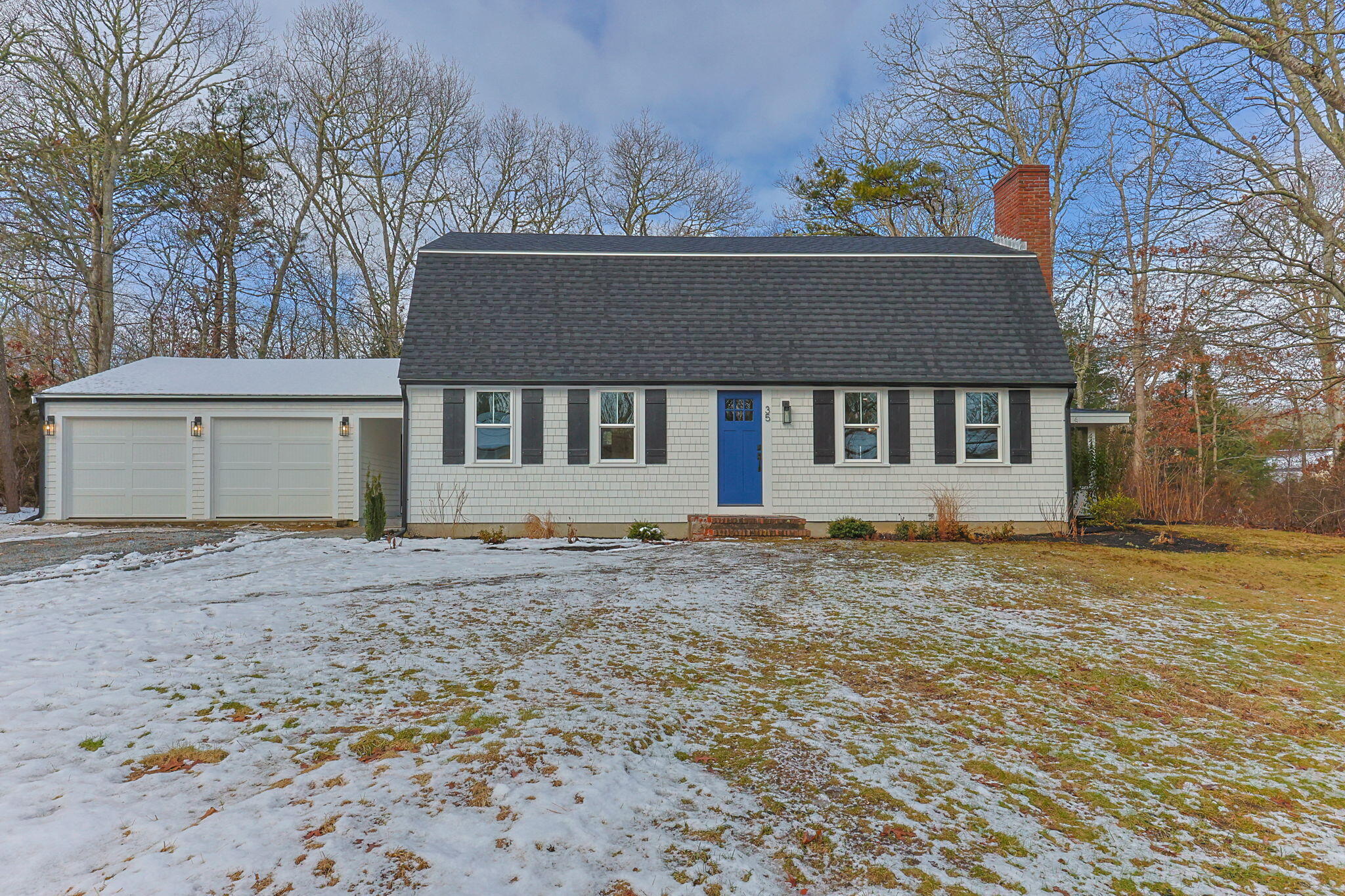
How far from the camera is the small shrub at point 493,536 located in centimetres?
1113

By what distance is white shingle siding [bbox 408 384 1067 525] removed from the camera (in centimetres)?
1198

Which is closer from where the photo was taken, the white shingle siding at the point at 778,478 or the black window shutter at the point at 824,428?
the white shingle siding at the point at 778,478

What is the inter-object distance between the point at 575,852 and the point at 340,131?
26.5 metres

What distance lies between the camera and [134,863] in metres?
2.34

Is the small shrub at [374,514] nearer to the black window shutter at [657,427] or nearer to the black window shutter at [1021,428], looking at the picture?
the black window shutter at [657,427]

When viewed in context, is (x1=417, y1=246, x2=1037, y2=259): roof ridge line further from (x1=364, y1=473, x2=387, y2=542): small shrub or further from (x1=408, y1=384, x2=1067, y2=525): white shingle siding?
(x1=364, y1=473, x2=387, y2=542): small shrub

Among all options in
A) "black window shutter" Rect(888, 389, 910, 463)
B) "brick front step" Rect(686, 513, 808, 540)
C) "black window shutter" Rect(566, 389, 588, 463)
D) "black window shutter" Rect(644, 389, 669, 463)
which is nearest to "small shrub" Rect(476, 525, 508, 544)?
"black window shutter" Rect(566, 389, 588, 463)

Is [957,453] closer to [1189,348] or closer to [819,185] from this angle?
[1189,348]

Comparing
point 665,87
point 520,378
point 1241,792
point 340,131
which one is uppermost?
point 665,87

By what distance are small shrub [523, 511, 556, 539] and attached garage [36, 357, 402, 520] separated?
4.52 meters

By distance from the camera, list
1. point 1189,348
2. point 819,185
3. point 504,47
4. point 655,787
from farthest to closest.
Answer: point 819,185, point 504,47, point 1189,348, point 655,787

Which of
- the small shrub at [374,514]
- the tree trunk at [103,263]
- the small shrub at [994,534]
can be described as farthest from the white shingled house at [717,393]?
the tree trunk at [103,263]

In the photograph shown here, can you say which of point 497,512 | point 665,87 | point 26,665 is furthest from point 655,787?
point 665,87

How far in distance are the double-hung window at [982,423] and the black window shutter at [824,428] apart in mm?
2437
